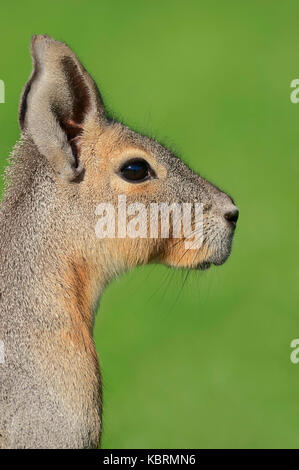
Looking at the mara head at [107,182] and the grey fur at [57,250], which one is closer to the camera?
the grey fur at [57,250]

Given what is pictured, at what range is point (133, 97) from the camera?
1752cm

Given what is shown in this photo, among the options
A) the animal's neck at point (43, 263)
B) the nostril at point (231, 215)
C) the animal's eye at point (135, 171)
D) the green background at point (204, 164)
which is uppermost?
the green background at point (204, 164)

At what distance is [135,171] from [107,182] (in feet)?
0.54

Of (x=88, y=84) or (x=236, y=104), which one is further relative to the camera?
(x=236, y=104)

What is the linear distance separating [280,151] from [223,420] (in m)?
6.41

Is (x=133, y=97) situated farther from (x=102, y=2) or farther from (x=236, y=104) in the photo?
(x=102, y=2)

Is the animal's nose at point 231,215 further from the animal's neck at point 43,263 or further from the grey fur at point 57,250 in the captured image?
the animal's neck at point 43,263

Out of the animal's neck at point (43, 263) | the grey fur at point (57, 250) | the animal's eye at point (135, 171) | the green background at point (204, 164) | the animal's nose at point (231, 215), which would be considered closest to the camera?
the grey fur at point (57, 250)

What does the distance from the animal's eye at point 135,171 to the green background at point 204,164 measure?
496 millimetres

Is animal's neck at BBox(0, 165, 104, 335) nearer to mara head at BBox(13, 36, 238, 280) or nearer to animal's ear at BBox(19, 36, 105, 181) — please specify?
mara head at BBox(13, 36, 238, 280)

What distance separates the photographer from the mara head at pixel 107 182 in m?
6.17

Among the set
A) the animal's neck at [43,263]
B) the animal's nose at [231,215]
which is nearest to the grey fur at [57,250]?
the animal's neck at [43,263]

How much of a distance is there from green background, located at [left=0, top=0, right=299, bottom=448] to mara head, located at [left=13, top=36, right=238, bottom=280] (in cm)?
31
